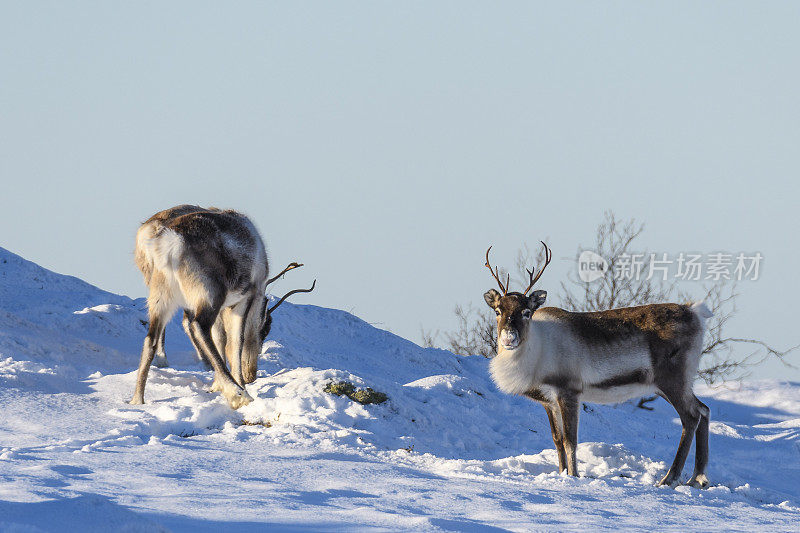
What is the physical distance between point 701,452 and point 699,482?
10.7 inches

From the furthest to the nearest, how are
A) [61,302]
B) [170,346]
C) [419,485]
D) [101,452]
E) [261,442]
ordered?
[61,302] < [170,346] < [261,442] < [101,452] < [419,485]

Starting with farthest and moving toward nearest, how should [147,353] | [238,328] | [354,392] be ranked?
1. [238,328]
2. [147,353]
3. [354,392]

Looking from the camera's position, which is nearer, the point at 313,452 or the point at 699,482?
the point at 313,452

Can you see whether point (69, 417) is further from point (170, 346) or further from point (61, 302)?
point (61, 302)

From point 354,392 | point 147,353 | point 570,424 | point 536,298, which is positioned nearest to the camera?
point 570,424

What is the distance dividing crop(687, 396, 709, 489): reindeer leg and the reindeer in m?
4.21

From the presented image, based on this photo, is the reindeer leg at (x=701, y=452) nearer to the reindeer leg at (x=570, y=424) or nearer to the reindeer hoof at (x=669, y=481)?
the reindeer hoof at (x=669, y=481)

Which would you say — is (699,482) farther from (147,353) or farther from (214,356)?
(147,353)

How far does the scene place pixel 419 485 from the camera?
6562 mm

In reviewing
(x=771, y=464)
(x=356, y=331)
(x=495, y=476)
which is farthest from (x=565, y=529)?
(x=356, y=331)

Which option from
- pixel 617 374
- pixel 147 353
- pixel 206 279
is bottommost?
pixel 147 353

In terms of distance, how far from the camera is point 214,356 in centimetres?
917

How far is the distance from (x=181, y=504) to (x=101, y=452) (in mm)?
1998

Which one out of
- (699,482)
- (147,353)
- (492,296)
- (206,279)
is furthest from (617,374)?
(147,353)
